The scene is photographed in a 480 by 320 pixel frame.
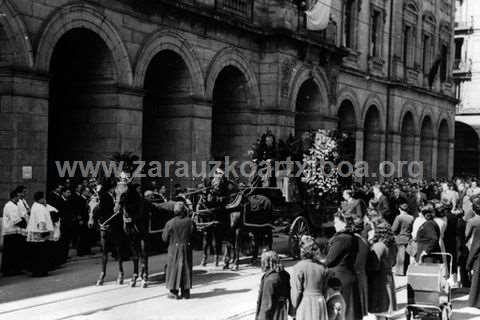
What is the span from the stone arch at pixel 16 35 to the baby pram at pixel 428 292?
30.7ft

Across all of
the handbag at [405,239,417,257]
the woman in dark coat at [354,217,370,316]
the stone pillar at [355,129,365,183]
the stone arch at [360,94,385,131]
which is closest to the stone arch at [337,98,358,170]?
the stone pillar at [355,129,365,183]

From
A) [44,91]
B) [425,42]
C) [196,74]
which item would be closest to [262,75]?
[196,74]

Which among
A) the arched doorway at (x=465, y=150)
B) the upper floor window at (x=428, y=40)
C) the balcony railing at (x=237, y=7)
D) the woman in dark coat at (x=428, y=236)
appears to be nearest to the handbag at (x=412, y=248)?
the woman in dark coat at (x=428, y=236)

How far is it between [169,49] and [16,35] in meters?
5.54

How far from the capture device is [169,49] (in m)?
18.6

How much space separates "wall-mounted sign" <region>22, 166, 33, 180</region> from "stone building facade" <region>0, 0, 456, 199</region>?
151 millimetres

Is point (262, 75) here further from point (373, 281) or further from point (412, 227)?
point (373, 281)

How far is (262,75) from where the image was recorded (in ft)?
74.8

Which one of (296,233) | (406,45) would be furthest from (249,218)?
(406,45)

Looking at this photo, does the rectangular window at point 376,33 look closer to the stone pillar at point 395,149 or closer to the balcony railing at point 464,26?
the stone pillar at point 395,149

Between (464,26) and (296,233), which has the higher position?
(464,26)

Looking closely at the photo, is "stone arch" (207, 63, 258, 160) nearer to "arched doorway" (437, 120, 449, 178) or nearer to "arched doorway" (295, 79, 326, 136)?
"arched doorway" (295, 79, 326, 136)

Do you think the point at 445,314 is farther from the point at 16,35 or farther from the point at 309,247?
the point at 16,35

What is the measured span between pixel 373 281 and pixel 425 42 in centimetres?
3161
